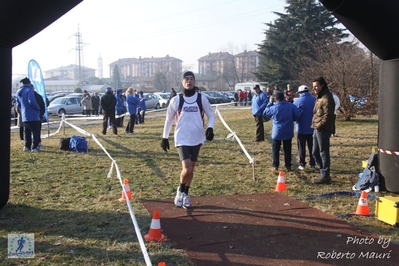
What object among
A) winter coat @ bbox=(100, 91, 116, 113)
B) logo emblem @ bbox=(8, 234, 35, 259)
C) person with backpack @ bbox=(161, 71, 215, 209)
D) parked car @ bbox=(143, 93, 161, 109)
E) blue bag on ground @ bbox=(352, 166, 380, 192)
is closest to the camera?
logo emblem @ bbox=(8, 234, 35, 259)

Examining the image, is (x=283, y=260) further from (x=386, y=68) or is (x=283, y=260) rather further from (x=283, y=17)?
(x=283, y=17)

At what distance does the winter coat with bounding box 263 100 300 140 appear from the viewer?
346 inches

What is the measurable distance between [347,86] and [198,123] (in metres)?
14.7

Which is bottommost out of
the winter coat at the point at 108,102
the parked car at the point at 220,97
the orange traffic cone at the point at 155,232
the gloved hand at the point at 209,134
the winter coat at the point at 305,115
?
the orange traffic cone at the point at 155,232

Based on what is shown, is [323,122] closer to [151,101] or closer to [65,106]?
[65,106]

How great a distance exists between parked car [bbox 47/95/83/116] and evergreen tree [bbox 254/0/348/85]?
750 inches

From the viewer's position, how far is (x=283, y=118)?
348 inches

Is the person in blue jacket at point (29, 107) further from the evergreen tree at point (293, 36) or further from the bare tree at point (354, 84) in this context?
the evergreen tree at point (293, 36)

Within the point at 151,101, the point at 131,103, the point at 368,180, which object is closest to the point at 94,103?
the point at 151,101

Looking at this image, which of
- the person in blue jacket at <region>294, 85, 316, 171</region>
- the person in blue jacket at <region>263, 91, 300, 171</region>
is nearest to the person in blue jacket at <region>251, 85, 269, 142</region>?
the person in blue jacket at <region>294, 85, 316, 171</region>

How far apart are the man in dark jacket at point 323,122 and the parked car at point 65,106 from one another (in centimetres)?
2524

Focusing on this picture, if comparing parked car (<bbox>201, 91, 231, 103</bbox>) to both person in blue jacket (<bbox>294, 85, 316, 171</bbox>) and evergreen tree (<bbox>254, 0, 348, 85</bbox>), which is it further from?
person in blue jacket (<bbox>294, 85, 316, 171</bbox>)

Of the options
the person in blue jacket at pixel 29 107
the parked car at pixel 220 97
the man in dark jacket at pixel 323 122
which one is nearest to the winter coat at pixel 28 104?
the person in blue jacket at pixel 29 107

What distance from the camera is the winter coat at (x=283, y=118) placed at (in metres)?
8.80
